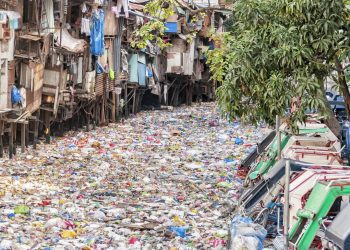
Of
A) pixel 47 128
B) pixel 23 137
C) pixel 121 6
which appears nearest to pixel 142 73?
pixel 121 6

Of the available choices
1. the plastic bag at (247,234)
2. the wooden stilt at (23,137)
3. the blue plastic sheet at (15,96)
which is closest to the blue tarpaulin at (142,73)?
the wooden stilt at (23,137)

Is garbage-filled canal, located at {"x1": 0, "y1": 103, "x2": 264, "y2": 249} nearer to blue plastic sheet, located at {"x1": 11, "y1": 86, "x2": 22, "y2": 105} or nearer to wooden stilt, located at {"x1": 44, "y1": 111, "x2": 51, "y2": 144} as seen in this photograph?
wooden stilt, located at {"x1": 44, "y1": 111, "x2": 51, "y2": 144}

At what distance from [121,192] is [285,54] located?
5848 mm

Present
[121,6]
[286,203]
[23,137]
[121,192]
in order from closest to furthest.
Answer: [286,203] < [121,192] < [23,137] < [121,6]

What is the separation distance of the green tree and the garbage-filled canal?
6.53 feet

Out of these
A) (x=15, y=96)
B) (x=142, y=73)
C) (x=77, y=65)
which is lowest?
(x=15, y=96)

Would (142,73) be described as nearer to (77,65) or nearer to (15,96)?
(77,65)

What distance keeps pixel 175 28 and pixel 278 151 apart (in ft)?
82.7

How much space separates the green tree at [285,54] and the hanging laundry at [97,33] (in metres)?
16.1

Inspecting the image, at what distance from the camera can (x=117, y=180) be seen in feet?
49.2

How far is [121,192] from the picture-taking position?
1361 cm

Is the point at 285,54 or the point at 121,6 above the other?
the point at 121,6

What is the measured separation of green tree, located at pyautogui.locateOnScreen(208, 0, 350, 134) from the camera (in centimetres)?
866

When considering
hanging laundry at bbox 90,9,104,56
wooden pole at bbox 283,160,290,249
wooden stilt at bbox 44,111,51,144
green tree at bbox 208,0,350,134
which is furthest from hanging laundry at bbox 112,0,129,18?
wooden pole at bbox 283,160,290,249
